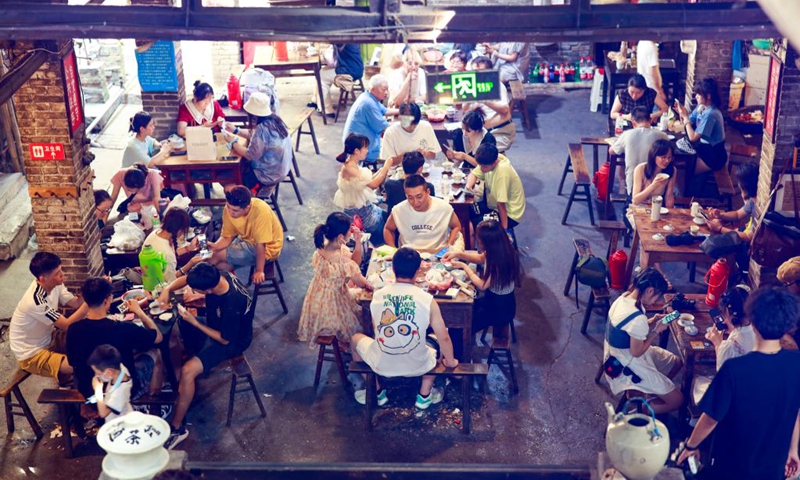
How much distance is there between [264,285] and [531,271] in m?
2.90

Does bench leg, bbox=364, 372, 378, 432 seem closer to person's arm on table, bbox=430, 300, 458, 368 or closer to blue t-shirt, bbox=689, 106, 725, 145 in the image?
person's arm on table, bbox=430, 300, 458, 368

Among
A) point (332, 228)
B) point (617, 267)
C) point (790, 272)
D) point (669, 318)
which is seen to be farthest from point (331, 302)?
point (790, 272)

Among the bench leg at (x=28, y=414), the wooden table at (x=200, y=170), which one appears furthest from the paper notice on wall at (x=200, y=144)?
the bench leg at (x=28, y=414)

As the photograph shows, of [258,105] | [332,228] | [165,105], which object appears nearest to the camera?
[332,228]

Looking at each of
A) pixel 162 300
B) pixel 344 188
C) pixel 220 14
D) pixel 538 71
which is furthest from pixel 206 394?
pixel 538 71

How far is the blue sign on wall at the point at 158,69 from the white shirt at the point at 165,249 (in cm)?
425

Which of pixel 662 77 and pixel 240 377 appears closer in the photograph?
pixel 240 377

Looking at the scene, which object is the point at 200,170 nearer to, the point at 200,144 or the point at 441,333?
the point at 200,144

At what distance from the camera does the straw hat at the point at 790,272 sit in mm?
7211

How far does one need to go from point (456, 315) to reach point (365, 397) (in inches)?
42.2

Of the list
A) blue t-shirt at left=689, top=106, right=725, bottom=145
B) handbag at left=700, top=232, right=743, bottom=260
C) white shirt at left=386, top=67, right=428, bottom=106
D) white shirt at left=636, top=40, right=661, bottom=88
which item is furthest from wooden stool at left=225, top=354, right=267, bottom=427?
white shirt at left=636, top=40, right=661, bottom=88

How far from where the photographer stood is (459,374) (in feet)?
24.1

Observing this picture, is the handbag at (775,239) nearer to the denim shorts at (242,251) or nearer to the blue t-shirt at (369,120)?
the blue t-shirt at (369,120)

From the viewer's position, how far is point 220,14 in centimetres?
643
